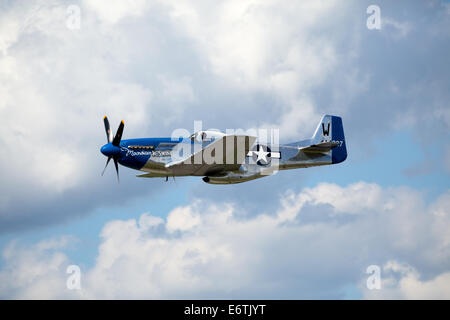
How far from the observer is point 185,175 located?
133ft

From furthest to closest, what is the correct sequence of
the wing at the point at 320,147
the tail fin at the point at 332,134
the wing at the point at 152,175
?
the tail fin at the point at 332,134
the wing at the point at 320,147
the wing at the point at 152,175

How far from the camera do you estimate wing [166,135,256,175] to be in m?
36.8

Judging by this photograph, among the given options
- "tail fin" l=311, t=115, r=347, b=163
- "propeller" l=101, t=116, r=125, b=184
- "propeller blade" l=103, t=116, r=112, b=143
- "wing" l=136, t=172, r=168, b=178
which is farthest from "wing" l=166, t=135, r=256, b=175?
"tail fin" l=311, t=115, r=347, b=163

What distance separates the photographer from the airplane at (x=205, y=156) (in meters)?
38.2

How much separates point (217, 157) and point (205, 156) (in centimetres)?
73

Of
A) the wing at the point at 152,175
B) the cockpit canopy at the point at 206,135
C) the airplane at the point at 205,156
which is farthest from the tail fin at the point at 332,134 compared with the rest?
the wing at the point at 152,175

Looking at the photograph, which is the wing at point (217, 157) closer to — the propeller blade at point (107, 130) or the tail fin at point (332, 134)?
the propeller blade at point (107, 130)

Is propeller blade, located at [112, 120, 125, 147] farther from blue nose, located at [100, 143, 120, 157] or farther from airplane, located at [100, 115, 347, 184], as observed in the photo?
blue nose, located at [100, 143, 120, 157]

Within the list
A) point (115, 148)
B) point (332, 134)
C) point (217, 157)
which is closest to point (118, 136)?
point (115, 148)
